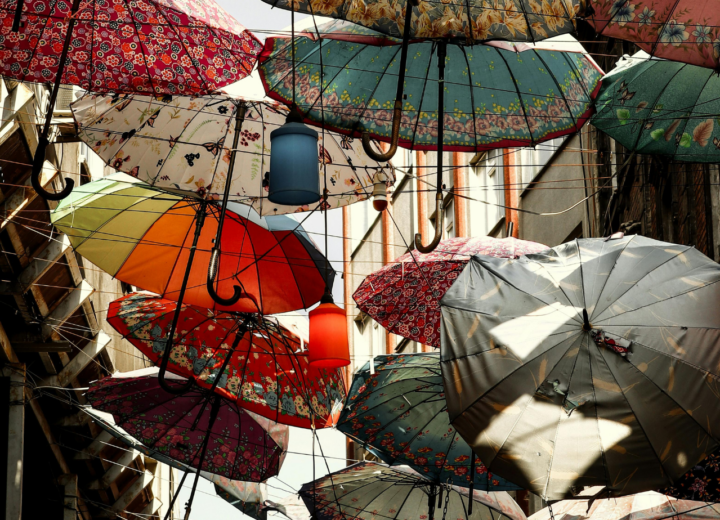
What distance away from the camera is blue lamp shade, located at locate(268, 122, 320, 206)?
5.99 m

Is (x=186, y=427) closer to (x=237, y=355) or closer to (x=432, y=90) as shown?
(x=237, y=355)

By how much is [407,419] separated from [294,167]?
437 centimetres

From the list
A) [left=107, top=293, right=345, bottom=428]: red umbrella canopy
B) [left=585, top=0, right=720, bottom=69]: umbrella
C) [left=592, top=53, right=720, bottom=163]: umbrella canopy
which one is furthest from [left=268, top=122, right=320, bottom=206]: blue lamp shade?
[left=107, top=293, right=345, bottom=428]: red umbrella canopy

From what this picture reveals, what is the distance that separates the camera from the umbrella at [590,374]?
607cm

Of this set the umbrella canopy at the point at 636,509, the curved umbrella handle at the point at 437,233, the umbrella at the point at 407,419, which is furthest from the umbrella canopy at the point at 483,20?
→ the umbrella at the point at 407,419

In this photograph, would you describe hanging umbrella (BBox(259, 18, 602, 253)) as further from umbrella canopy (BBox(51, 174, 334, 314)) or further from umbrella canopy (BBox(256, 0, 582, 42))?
umbrella canopy (BBox(51, 174, 334, 314))

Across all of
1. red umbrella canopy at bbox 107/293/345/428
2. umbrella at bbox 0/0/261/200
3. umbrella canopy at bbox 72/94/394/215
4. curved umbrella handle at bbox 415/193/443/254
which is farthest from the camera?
red umbrella canopy at bbox 107/293/345/428

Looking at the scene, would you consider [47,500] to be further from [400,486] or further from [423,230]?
[423,230]

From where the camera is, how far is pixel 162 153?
8602mm

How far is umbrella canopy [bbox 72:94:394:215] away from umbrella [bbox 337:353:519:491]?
1.90 m

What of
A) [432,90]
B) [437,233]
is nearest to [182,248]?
[432,90]

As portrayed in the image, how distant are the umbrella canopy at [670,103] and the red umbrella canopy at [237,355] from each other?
13.5ft

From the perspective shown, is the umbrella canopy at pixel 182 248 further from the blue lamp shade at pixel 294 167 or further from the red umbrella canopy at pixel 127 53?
the blue lamp shade at pixel 294 167

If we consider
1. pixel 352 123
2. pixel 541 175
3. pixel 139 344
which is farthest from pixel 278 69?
pixel 541 175
